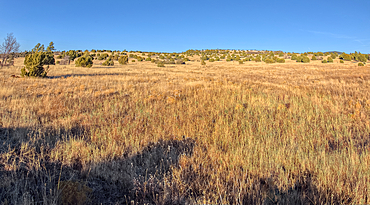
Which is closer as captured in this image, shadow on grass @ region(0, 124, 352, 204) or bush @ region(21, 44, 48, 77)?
shadow on grass @ region(0, 124, 352, 204)

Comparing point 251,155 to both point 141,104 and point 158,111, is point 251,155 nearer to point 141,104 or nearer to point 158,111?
point 158,111

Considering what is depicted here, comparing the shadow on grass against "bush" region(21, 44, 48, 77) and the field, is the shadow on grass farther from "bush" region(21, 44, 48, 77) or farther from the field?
"bush" region(21, 44, 48, 77)

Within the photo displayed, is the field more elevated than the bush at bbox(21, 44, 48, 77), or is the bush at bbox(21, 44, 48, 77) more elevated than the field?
the bush at bbox(21, 44, 48, 77)

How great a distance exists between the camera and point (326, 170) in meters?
2.55

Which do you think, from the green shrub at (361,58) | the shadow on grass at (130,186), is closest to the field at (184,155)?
the shadow on grass at (130,186)

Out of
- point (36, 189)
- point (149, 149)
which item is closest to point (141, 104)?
point (149, 149)

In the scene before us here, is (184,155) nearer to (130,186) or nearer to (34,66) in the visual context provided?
(130,186)

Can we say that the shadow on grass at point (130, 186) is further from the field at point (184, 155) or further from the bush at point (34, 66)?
the bush at point (34, 66)

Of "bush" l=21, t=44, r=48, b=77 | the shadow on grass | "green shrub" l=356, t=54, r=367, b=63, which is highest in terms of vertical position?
"green shrub" l=356, t=54, r=367, b=63

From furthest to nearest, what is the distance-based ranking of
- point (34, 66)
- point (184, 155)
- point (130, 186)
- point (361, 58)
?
point (361, 58), point (34, 66), point (184, 155), point (130, 186)

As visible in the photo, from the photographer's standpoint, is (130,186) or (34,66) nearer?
(130,186)

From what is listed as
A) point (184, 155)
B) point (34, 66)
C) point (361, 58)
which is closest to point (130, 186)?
point (184, 155)

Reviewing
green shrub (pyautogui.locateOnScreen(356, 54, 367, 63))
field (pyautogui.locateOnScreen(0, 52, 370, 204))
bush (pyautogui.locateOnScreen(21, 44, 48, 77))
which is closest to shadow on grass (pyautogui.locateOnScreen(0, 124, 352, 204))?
field (pyautogui.locateOnScreen(0, 52, 370, 204))

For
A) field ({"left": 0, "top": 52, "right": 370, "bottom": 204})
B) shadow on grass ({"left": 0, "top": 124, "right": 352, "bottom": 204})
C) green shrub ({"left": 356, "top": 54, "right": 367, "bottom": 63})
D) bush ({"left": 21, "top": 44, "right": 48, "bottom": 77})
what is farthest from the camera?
green shrub ({"left": 356, "top": 54, "right": 367, "bottom": 63})
